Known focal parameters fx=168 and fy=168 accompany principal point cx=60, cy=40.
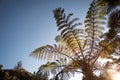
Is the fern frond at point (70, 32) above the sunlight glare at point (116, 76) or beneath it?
above

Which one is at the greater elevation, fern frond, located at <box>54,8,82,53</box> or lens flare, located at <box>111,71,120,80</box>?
fern frond, located at <box>54,8,82,53</box>

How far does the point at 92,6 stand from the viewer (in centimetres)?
895

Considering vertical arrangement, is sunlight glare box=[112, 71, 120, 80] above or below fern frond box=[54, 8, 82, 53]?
below

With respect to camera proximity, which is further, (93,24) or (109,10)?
(93,24)

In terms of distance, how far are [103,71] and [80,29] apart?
105 inches

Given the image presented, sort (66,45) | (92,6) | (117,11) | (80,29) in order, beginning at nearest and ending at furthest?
(117,11), (92,6), (80,29), (66,45)

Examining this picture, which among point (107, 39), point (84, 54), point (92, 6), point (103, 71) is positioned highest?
point (92, 6)

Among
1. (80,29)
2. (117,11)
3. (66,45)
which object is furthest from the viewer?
(66,45)

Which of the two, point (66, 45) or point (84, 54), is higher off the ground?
point (66, 45)

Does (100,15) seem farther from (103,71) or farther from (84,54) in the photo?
(103,71)

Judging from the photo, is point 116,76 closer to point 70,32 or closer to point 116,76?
point 116,76

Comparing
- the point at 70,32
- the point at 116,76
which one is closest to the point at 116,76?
the point at 116,76

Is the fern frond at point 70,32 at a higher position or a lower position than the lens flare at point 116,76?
higher

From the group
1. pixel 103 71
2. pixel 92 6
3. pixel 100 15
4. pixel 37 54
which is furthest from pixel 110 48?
pixel 37 54
